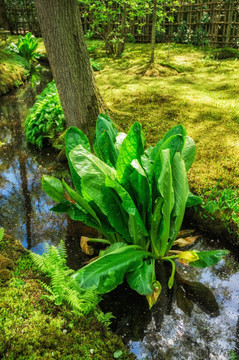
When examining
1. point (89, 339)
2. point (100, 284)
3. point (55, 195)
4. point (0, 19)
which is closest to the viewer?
point (89, 339)

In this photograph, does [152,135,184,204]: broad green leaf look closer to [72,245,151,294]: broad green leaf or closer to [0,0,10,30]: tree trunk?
[72,245,151,294]: broad green leaf

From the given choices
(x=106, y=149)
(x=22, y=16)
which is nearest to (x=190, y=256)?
(x=106, y=149)

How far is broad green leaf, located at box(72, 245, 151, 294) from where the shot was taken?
178cm

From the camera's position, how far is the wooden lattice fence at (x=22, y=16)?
15.2m

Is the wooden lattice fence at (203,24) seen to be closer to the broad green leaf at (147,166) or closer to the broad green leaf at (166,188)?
the broad green leaf at (147,166)

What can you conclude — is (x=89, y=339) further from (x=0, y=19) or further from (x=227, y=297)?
(x=0, y=19)

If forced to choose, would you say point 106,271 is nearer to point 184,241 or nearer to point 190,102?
point 184,241

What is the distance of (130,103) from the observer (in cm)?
520

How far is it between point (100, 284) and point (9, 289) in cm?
55

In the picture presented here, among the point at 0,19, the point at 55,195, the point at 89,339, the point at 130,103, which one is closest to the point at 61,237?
the point at 55,195

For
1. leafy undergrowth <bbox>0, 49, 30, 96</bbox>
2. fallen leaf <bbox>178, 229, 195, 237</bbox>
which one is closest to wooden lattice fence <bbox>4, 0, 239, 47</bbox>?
leafy undergrowth <bbox>0, 49, 30, 96</bbox>

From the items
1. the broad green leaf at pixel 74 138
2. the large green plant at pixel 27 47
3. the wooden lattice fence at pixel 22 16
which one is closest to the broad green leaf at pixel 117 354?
the broad green leaf at pixel 74 138

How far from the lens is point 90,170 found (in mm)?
2006

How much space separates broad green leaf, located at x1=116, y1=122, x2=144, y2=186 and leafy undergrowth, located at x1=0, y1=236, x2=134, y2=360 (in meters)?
0.94
